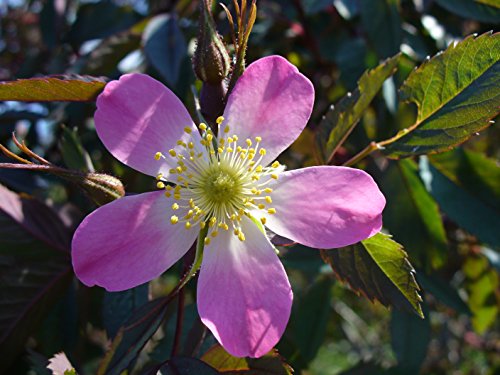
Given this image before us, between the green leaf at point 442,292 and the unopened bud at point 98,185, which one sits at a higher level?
the unopened bud at point 98,185

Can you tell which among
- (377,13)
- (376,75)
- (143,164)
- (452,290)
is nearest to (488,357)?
(452,290)

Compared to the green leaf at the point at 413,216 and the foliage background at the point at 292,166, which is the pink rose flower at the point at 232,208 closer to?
the foliage background at the point at 292,166

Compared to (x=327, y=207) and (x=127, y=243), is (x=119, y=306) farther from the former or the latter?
(x=327, y=207)

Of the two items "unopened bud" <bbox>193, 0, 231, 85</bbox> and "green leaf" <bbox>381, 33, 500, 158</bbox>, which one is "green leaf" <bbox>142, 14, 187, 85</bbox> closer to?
"unopened bud" <bbox>193, 0, 231, 85</bbox>

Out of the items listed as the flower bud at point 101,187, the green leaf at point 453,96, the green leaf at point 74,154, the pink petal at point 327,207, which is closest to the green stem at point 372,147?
the green leaf at point 453,96

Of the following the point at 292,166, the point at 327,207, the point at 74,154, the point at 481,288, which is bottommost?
the point at 481,288

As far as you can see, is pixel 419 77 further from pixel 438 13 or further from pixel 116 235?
pixel 438 13

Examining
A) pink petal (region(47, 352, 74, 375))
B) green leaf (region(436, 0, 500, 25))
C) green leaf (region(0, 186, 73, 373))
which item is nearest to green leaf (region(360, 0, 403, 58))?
green leaf (region(436, 0, 500, 25))

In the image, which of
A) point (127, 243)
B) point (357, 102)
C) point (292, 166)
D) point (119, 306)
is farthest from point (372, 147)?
point (292, 166)

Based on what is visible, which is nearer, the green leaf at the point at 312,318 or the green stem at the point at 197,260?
the green stem at the point at 197,260
